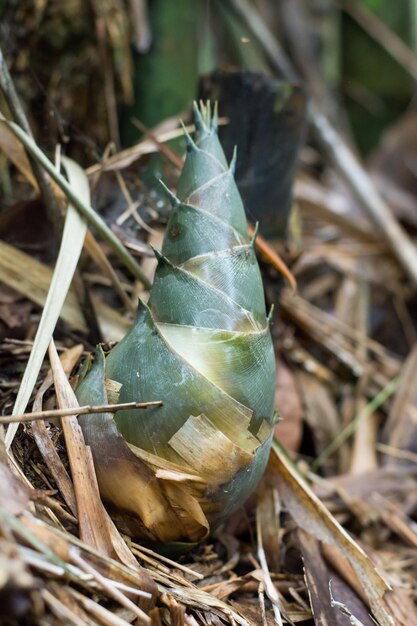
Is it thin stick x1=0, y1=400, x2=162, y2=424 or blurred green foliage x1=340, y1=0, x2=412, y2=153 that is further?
blurred green foliage x1=340, y1=0, x2=412, y2=153

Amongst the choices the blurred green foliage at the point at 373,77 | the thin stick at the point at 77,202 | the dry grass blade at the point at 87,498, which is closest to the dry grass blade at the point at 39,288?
the thin stick at the point at 77,202

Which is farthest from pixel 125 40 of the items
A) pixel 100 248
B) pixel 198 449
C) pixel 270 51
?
pixel 198 449

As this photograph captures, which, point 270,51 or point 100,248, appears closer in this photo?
point 100,248

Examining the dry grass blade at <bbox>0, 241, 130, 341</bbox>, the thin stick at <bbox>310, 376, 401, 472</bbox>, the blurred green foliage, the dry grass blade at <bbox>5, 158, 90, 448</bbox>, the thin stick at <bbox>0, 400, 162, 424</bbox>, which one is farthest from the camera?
the blurred green foliage

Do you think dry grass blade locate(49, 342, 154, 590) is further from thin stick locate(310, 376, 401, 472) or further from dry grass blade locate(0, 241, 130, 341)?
thin stick locate(310, 376, 401, 472)

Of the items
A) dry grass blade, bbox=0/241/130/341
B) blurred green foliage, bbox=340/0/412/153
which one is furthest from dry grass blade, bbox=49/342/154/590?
blurred green foliage, bbox=340/0/412/153

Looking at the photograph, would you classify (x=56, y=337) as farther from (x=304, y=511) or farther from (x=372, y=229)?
(x=372, y=229)
